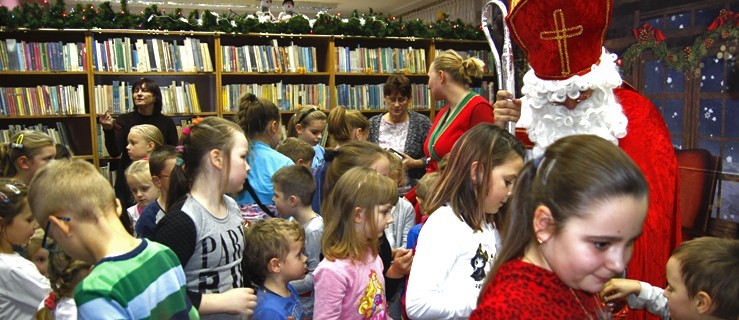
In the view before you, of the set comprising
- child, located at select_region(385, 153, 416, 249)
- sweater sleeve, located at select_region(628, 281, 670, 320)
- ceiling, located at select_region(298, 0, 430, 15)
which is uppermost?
ceiling, located at select_region(298, 0, 430, 15)

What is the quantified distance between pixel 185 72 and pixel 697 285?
5.48 m

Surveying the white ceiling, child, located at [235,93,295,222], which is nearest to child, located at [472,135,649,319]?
child, located at [235,93,295,222]

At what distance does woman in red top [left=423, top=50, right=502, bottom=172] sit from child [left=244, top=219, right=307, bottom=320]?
4.81 feet

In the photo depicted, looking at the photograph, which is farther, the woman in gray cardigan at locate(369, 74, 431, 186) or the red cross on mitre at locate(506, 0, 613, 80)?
the woman in gray cardigan at locate(369, 74, 431, 186)

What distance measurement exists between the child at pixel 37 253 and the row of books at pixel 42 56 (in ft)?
12.6

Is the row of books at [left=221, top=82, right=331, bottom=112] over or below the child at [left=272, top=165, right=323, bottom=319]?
over

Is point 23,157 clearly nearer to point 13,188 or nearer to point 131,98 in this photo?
point 13,188

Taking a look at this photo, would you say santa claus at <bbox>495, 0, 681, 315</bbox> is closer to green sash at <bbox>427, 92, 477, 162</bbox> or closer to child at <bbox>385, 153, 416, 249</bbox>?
child at <bbox>385, 153, 416, 249</bbox>

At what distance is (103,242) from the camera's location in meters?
1.52

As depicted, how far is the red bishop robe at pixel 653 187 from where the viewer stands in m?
1.89

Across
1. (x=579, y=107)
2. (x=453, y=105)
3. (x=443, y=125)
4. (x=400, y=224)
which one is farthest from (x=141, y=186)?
(x=579, y=107)

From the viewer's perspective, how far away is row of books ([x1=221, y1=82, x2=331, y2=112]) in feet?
21.1

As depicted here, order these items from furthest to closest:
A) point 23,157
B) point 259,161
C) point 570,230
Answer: point 23,157
point 259,161
point 570,230

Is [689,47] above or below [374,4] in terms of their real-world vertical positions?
below
